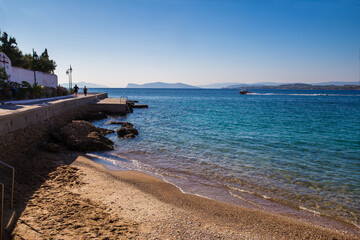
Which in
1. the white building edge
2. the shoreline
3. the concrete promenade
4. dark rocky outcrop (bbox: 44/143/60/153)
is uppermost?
the white building edge

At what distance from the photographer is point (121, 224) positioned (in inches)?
201

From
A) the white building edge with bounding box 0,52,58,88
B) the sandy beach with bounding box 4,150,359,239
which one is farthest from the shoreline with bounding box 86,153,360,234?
the white building edge with bounding box 0,52,58,88

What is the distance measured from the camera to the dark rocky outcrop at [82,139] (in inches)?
474

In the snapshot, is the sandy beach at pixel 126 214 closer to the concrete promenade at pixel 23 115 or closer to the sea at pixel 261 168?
the sea at pixel 261 168

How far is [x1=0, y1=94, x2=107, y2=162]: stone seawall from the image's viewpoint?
28.2ft

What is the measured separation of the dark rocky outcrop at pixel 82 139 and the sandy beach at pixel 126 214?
385 centimetres

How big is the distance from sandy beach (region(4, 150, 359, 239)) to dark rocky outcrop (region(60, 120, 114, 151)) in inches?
152

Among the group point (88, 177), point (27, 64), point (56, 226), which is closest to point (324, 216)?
point (56, 226)

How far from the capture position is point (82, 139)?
12383 mm

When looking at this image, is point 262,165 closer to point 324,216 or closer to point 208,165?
point 208,165

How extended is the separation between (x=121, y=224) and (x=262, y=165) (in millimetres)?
7315

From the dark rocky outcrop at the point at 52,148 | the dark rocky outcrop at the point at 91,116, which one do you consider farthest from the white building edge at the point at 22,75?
the dark rocky outcrop at the point at 52,148

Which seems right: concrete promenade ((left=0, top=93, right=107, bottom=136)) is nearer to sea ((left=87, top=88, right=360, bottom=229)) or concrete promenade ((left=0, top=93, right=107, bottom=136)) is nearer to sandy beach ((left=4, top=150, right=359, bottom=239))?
sandy beach ((left=4, top=150, right=359, bottom=239))

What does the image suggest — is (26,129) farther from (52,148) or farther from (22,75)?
(22,75)
